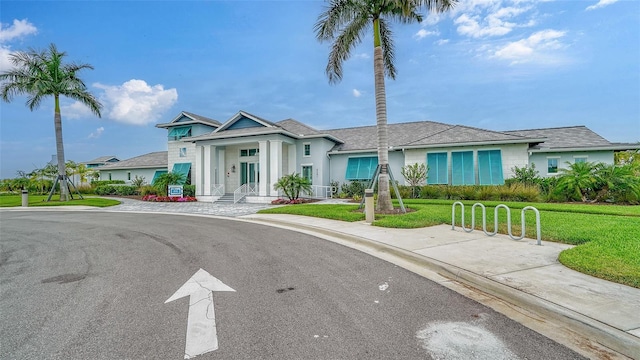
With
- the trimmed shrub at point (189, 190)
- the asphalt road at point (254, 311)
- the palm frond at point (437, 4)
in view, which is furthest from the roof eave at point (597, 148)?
the trimmed shrub at point (189, 190)

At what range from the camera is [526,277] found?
15.7ft

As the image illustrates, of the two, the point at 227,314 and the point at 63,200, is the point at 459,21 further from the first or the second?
the point at 63,200

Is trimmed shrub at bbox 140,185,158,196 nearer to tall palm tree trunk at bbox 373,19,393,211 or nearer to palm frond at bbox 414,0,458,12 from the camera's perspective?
tall palm tree trunk at bbox 373,19,393,211

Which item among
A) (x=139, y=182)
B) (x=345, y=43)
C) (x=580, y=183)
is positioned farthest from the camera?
(x=139, y=182)

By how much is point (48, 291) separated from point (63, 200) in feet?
85.5

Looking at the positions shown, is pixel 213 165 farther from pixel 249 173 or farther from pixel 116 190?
pixel 116 190

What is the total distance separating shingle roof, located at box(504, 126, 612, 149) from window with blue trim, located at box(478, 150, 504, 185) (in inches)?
142

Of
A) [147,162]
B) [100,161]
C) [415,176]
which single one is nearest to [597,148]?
[415,176]

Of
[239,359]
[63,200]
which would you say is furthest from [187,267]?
[63,200]

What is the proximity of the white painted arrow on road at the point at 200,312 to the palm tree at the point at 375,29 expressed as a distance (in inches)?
363

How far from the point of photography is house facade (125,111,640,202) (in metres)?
20.2

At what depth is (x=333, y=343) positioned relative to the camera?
3092 mm

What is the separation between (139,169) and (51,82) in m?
13.2

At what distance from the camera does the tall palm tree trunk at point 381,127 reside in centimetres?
1305
